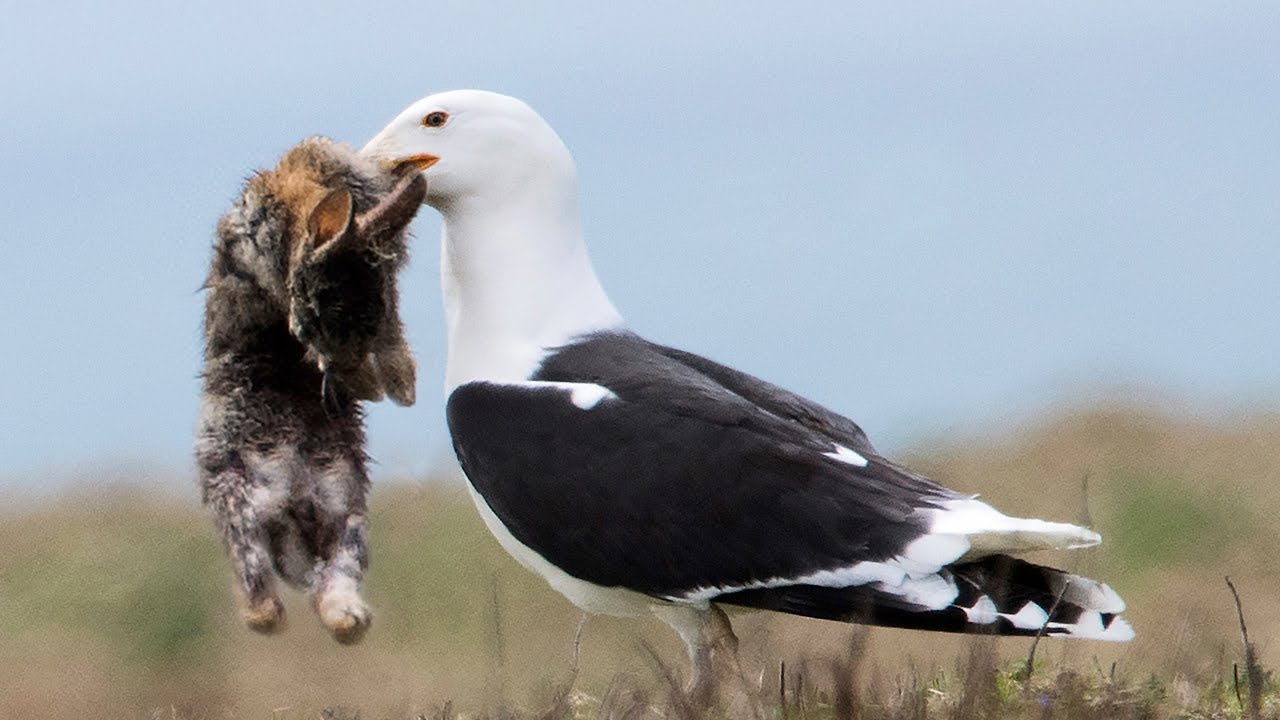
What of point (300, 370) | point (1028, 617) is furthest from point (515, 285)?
point (1028, 617)

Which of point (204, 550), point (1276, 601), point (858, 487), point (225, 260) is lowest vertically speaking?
point (204, 550)

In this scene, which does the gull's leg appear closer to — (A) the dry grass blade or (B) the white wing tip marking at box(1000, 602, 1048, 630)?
(B) the white wing tip marking at box(1000, 602, 1048, 630)

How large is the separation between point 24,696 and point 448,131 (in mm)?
5447

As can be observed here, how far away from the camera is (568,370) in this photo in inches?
282

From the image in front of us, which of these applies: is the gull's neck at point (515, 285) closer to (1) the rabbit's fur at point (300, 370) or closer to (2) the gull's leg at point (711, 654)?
(1) the rabbit's fur at point (300, 370)

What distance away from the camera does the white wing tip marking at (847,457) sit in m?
6.70

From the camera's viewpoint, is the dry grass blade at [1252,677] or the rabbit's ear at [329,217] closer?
the dry grass blade at [1252,677]

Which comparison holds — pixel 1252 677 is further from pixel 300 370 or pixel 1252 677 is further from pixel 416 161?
pixel 416 161

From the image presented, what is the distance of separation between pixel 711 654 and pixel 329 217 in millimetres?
1929

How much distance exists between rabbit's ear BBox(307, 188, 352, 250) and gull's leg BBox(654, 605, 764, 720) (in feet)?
5.64

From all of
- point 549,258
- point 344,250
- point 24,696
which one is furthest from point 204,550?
point 344,250

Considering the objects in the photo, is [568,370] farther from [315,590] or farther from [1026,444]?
[1026,444]

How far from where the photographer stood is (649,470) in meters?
6.77

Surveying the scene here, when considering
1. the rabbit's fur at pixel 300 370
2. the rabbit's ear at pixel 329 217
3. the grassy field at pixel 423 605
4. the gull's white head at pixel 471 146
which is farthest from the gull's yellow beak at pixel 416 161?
the grassy field at pixel 423 605
